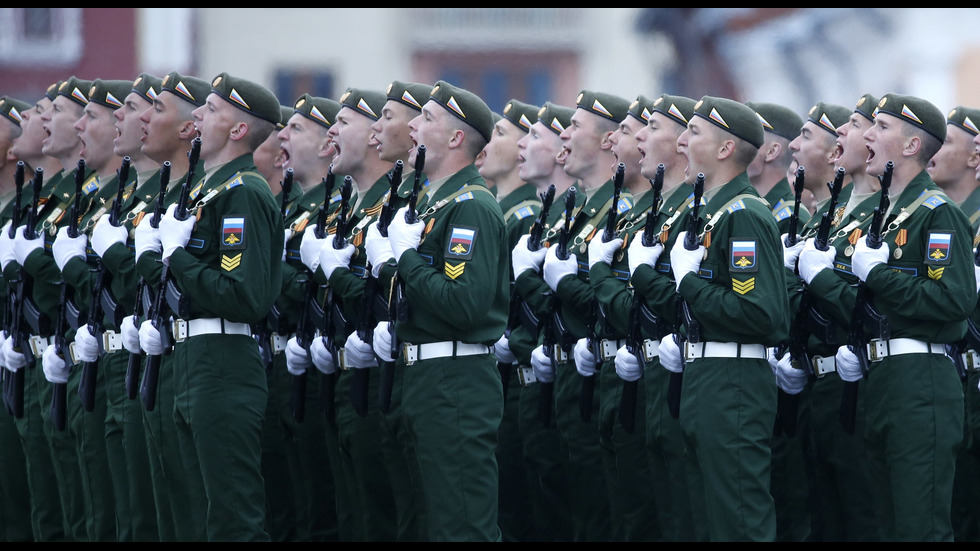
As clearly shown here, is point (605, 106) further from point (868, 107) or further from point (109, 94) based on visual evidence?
point (109, 94)

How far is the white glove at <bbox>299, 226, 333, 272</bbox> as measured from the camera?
7.38 metres

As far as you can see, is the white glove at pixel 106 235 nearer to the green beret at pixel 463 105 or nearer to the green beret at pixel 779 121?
the green beret at pixel 463 105

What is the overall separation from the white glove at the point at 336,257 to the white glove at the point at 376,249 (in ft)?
1.31

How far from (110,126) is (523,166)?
7.25ft

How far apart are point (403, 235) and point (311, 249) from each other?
93cm

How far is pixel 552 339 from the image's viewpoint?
769 centimetres

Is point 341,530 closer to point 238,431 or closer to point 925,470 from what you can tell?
point 238,431

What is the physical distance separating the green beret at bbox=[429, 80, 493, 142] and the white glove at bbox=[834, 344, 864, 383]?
6.17ft

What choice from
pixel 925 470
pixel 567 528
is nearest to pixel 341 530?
pixel 567 528

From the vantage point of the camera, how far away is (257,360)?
672 cm

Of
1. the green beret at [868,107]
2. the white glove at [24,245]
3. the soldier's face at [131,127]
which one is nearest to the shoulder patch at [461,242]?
the soldier's face at [131,127]

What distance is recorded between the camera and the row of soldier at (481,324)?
254 inches

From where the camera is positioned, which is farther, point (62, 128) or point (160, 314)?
point (62, 128)

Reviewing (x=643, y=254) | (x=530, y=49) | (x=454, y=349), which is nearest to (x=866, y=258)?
(x=643, y=254)
